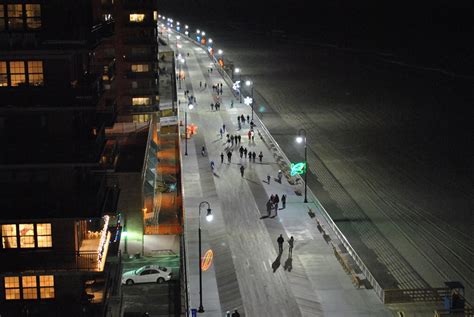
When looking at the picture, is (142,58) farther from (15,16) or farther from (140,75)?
(15,16)

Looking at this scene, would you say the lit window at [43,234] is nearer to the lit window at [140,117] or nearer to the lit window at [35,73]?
the lit window at [35,73]

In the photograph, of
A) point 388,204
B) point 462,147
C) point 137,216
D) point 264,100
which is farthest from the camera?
point 264,100

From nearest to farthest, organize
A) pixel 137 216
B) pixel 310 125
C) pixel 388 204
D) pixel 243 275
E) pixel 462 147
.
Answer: pixel 243 275
pixel 137 216
pixel 388 204
pixel 462 147
pixel 310 125

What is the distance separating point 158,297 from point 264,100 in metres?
89.0

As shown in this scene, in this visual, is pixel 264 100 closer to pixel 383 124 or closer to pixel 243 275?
pixel 383 124

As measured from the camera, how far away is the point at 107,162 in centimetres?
2227

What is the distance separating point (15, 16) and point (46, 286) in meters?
7.87

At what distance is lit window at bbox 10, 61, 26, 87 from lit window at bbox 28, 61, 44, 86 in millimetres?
176

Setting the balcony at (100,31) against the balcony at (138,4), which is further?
the balcony at (138,4)

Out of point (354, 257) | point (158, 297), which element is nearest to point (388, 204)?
point (354, 257)

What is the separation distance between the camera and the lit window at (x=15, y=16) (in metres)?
18.4

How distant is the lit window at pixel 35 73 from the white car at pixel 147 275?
1511 centimetres

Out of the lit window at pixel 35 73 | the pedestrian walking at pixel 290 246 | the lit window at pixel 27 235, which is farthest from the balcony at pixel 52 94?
the pedestrian walking at pixel 290 246

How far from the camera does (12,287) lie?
66.4 ft
